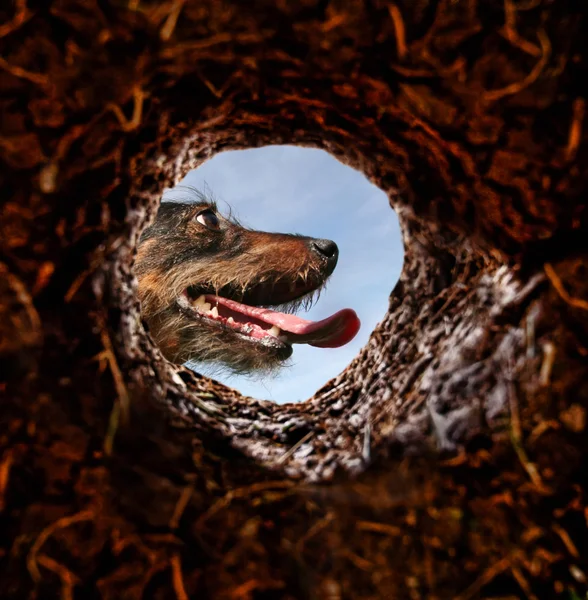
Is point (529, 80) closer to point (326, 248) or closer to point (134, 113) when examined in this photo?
point (134, 113)

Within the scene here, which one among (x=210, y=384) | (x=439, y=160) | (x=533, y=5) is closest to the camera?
(x=533, y=5)

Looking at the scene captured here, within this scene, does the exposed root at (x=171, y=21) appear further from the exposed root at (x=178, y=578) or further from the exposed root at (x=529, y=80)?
the exposed root at (x=178, y=578)

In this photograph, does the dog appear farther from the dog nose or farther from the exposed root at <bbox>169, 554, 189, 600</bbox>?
the exposed root at <bbox>169, 554, 189, 600</bbox>

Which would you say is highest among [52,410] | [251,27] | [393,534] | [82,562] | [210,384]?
[251,27]

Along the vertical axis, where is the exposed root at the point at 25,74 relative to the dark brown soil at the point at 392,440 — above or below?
above

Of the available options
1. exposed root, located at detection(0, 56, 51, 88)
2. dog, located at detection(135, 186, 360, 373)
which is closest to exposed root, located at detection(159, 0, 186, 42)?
exposed root, located at detection(0, 56, 51, 88)

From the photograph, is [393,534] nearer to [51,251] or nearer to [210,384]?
[51,251]

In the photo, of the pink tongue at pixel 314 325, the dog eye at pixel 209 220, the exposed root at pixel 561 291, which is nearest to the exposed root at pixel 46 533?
the exposed root at pixel 561 291

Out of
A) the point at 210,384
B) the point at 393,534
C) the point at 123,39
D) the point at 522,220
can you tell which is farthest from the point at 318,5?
the point at 210,384
